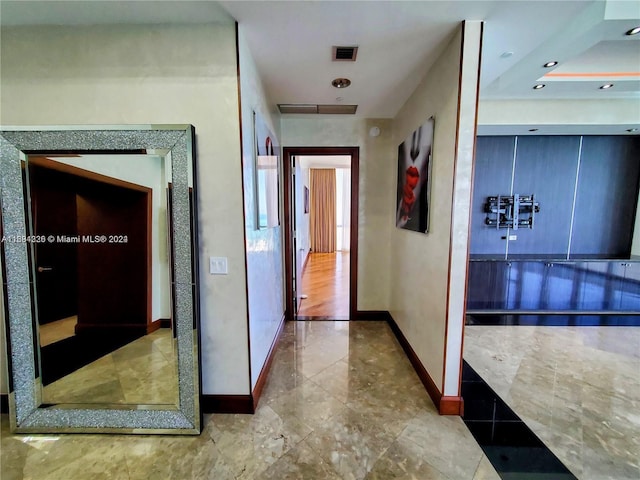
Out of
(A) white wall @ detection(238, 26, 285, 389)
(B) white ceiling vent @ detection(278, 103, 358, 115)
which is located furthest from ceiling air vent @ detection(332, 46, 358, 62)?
(B) white ceiling vent @ detection(278, 103, 358, 115)

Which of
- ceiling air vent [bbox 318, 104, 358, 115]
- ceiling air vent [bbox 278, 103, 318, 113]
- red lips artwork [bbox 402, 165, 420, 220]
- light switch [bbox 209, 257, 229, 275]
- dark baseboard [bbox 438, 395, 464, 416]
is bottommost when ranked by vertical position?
dark baseboard [bbox 438, 395, 464, 416]

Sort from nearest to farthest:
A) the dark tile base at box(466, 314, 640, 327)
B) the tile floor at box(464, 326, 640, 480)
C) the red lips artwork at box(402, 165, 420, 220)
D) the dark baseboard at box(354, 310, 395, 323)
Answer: the tile floor at box(464, 326, 640, 480) < the red lips artwork at box(402, 165, 420, 220) < the dark tile base at box(466, 314, 640, 327) < the dark baseboard at box(354, 310, 395, 323)

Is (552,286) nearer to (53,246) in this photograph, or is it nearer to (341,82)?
(341,82)

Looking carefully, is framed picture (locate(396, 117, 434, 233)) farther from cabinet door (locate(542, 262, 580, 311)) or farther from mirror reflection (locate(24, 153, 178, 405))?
cabinet door (locate(542, 262, 580, 311))

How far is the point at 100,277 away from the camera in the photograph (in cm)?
173

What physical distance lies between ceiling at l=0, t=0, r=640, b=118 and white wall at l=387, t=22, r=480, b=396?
0.63 ft

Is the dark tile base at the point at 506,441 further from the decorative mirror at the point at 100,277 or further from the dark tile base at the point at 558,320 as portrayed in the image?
the decorative mirror at the point at 100,277

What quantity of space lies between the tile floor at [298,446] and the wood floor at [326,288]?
1.60 m

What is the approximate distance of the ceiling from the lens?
57.4 inches

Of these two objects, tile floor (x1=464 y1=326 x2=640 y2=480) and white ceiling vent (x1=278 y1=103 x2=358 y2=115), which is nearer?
tile floor (x1=464 y1=326 x2=640 y2=480)

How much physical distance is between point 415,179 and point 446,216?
0.69m

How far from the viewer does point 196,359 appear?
67.6 inches

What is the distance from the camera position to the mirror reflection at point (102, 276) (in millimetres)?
1668

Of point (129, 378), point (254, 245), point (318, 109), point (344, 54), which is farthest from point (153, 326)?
point (318, 109)
